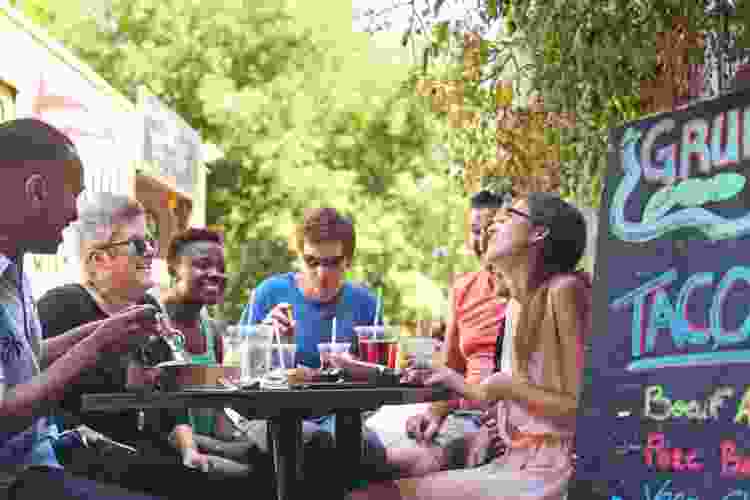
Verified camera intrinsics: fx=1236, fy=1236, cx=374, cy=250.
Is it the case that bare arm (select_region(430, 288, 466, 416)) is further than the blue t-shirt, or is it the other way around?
the blue t-shirt

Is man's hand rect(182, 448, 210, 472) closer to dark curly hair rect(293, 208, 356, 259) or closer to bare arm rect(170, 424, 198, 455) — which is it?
bare arm rect(170, 424, 198, 455)

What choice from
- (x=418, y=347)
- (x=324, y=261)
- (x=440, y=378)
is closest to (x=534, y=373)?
(x=440, y=378)

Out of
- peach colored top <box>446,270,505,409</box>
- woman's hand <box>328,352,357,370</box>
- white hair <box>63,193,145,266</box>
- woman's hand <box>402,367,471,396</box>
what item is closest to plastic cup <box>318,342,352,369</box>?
woman's hand <box>328,352,357,370</box>

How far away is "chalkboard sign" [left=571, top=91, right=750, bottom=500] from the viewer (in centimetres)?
294

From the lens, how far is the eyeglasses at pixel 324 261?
218 inches

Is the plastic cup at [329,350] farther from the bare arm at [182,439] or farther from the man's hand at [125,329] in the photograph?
the man's hand at [125,329]

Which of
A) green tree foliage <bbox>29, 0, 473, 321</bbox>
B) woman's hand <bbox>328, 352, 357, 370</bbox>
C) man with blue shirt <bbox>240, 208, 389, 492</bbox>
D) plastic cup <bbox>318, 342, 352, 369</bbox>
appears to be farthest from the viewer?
green tree foliage <bbox>29, 0, 473, 321</bbox>

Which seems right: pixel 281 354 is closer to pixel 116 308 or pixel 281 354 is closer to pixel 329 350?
pixel 329 350

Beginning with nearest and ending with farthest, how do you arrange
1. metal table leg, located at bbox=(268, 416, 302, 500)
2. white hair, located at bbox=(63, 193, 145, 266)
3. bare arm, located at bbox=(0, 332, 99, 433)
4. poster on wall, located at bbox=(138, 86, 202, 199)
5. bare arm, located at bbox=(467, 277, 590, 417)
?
bare arm, located at bbox=(0, 332, 99, 433), bare arm, located at bbox=(467, 277, 590, 417), metal table leg, located at bbox=(268, 416, 302, 500), white hair, located at bbox=(63, 193, 145, 266), poster on wall, located at bbox=(138, 86, 202, 199)

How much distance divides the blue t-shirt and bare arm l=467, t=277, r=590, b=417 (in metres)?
1.93

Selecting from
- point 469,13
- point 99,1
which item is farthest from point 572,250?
point 99,1

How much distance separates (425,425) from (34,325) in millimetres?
1890

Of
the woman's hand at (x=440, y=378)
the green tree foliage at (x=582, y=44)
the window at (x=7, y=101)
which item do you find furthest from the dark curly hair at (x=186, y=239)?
the window at (x=7, y=101)

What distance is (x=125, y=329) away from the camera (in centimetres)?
307
